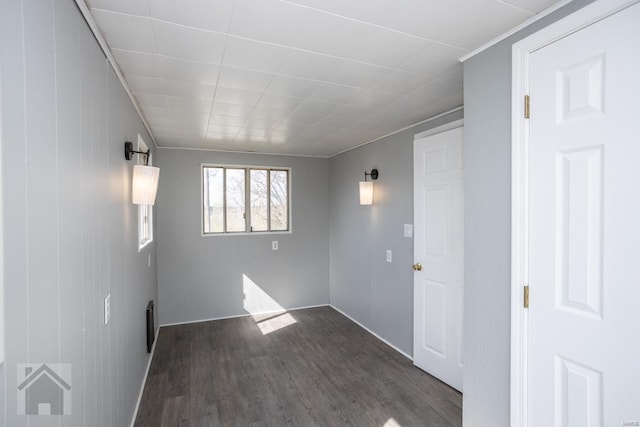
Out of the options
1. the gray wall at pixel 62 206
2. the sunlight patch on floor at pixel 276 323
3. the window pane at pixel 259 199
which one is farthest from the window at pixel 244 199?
the gray wall at pixel 62 206

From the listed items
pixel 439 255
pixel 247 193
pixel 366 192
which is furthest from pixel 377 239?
pixel 247 193

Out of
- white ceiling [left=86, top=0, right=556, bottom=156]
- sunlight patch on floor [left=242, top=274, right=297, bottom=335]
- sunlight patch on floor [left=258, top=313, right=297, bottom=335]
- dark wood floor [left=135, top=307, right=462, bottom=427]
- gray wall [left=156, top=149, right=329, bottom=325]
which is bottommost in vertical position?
dark wood floor [left=135, top=307, right=462, bottom=427]

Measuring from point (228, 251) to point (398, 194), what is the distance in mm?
2574

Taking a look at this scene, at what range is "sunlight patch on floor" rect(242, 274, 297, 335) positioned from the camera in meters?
4.50

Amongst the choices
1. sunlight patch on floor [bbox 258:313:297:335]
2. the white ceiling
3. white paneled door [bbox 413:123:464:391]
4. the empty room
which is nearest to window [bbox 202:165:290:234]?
the empty room

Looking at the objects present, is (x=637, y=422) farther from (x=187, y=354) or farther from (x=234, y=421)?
(x=187, y=354)

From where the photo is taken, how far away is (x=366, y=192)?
3.92 meters

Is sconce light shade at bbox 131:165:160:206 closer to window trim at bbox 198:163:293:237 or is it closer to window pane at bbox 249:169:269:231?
window trim at bbox 198:163:293:237

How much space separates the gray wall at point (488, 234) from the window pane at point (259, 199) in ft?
11.4

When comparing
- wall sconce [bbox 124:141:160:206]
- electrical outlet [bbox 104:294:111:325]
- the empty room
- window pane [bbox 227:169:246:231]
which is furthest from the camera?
window pane [bbox 227:169:246:231]

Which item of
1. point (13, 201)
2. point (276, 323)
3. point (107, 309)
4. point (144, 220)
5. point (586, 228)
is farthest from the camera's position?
point (276, 323)

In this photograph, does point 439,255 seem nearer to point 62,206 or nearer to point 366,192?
point 366,192

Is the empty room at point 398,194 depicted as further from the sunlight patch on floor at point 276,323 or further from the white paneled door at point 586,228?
the sunlight patch on floor at point 276,323

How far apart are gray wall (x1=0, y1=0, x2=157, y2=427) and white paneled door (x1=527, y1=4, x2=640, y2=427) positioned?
1.90 m
